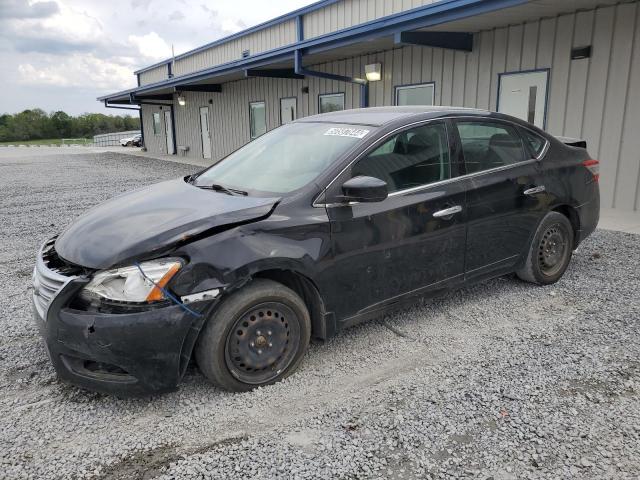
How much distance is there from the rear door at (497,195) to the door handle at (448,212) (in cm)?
12

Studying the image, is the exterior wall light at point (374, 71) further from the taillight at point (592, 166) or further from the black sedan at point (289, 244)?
the black sedan at point (289, 244)

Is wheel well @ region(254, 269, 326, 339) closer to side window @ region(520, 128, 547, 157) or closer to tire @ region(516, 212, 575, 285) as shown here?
tire @ region(516, 212, 575, 285)

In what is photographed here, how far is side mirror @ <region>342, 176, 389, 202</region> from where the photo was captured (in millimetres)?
2961

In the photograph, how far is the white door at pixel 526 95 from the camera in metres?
Result: 8.41

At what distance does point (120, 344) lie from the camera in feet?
8.23

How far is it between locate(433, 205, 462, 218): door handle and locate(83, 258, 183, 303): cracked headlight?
1815mm

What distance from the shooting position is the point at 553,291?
174 inches

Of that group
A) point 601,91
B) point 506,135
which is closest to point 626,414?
point 506,135

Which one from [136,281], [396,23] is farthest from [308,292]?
[396,23]

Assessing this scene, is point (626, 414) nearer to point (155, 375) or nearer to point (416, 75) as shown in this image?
point (155, 375)

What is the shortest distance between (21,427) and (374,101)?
10712 mm

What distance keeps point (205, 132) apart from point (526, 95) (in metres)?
15.9

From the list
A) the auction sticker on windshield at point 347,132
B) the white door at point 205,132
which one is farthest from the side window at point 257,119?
the auction sticker on windshield at point 347,132

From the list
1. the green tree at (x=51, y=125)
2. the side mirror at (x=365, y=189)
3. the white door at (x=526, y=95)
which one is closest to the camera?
the side mirror at (x=365, y=189)
